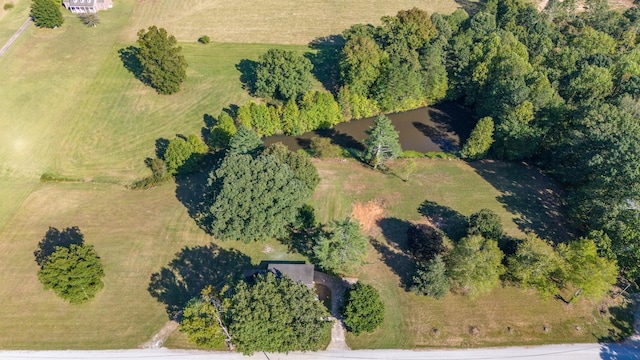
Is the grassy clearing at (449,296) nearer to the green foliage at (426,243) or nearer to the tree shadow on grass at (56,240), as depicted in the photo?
the green foliage at (426,243)

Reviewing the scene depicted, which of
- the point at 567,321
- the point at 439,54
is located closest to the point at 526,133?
the point at 439,54

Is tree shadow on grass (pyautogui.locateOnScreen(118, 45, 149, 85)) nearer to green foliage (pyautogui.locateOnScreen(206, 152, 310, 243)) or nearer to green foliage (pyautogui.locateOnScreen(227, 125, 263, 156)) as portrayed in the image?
green foliage (pyautogui.locateOnScreen(227, 125, 263, 156))

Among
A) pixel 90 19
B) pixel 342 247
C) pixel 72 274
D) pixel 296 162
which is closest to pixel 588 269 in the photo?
pixel 342 247

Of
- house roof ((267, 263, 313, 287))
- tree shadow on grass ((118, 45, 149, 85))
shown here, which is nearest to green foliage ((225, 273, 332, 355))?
house roof ((267, 263, 313, 287))

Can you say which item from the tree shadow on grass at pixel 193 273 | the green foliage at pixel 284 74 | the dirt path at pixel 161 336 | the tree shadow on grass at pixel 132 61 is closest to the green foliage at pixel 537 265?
the tree shadow on grass at pixel 193 273

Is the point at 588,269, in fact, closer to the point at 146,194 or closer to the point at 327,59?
the point at 146,194

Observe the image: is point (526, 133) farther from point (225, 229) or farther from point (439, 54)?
point (225, 229)
